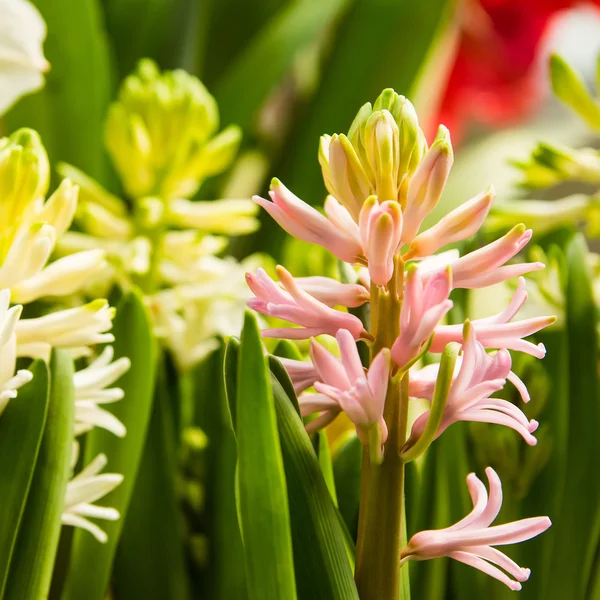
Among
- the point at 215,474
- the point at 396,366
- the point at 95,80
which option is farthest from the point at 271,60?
the point at 396,366

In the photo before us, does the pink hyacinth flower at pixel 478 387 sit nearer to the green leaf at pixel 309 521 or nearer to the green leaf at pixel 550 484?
the green leaf at pixel 309 521

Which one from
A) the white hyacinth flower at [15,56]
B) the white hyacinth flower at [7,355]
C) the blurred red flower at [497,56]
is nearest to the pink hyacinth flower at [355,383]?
the white hyacinth flower at [7,355]

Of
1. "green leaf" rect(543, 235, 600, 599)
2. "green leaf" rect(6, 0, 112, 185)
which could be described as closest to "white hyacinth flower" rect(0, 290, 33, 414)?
"green leaf" rect(543, 235, 600, 599)

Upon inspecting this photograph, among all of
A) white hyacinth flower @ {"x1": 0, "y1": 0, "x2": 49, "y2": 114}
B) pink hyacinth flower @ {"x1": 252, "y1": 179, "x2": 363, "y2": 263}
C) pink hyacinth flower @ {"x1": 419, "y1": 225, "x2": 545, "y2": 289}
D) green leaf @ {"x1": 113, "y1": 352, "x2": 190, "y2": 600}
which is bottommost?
green leaf @ {"x1": 113, "y1": 352, "x2": 190, "y2": 600}

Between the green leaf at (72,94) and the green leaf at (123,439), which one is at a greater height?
the green leaf at (72,94)

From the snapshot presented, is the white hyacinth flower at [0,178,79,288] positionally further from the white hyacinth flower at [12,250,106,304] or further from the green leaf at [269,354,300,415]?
the green leaf at [269,354,300,415]
